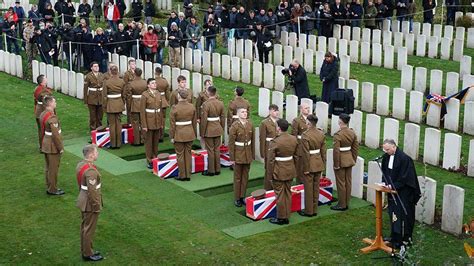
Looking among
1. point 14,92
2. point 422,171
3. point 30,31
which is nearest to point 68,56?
point 30,31

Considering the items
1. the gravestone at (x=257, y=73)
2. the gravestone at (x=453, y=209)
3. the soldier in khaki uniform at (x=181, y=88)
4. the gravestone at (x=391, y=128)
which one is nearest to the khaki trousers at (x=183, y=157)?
the soldier in khaki uniform at (x=181, y=88)

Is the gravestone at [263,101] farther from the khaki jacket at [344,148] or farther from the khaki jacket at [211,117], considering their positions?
the khaki jacket at [344,148]

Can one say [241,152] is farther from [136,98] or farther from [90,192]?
[136,98]

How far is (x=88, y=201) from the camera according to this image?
12664 millimetres

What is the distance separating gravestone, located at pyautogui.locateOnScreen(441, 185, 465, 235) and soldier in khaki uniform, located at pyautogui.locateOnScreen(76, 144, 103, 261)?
5.38 meters

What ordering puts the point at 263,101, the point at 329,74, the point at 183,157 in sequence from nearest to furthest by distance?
1. the point at 183,157
2. the point at 329,74
3. the point at 263,101

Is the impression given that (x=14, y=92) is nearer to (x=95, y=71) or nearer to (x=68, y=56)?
(x=68, y=56)

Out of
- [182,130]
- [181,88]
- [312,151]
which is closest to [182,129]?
[182,130]

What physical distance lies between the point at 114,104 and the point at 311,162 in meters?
6.35

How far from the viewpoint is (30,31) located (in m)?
28.9

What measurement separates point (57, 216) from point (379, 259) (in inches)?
219

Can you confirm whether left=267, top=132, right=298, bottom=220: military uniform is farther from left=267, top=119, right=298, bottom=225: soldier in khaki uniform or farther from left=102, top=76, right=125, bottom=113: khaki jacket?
left=102, top=76, right=125, bottom=113: khaki jacket

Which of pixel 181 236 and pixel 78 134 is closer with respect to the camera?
pixel 181 236

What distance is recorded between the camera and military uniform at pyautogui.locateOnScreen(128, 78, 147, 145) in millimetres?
19141
